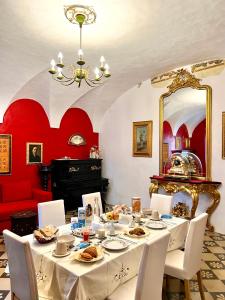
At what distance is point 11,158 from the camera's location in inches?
194

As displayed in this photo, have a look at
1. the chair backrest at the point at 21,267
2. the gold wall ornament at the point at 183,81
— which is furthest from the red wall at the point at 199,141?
the chair backrest at the point at 21,267

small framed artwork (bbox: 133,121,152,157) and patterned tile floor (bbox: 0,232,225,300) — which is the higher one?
small framed artwork (bbox: 133,121,152,157)

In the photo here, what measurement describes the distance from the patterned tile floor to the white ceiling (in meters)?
3.00

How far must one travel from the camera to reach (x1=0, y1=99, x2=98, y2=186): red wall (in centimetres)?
496

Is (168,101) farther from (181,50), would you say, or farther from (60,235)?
(60,235)

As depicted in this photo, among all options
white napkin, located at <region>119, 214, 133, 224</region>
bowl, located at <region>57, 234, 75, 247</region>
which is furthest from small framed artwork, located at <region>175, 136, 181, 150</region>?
bowl, located at <region>57, 234, 75, 247</region>

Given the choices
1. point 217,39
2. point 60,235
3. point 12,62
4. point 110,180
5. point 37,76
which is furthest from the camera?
point 110,180

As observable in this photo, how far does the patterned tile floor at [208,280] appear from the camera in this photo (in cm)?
240

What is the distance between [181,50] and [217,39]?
1.88 ft

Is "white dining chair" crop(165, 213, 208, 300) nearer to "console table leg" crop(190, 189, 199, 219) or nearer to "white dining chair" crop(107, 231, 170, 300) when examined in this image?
"white dining chair" crop(107, 231, 170, 300)

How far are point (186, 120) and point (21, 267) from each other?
4.04 meters

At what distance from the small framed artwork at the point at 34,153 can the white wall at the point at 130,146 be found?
1826 millimetres

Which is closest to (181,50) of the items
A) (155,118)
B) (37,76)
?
(155,118)

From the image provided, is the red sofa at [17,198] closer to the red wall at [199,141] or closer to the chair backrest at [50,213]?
the chair backrest at [50,213]
